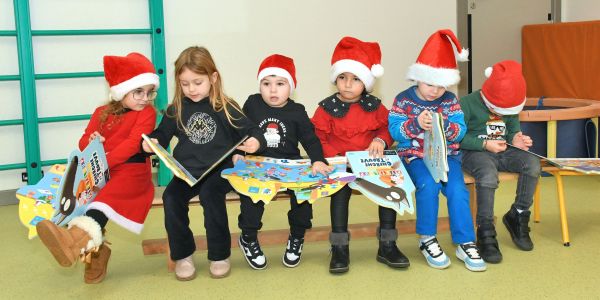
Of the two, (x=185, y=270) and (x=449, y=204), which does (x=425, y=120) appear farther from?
(x=185, y=270)

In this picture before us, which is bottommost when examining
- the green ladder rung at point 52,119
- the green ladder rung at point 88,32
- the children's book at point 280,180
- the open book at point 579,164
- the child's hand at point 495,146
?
the open book at point 579,164

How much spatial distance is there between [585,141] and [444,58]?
1.63m

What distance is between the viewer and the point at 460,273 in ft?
7.47

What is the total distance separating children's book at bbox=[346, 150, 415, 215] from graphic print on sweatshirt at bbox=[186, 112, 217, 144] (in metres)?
0.51

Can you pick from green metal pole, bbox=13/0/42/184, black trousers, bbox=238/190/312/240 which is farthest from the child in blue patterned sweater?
green metal pole, bbox=13/0/42/184

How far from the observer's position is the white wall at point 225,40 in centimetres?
353

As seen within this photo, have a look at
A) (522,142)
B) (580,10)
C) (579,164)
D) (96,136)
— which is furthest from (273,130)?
Result: (580,10)

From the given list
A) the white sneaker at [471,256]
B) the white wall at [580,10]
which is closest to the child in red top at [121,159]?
the white sneaker at [471,256]

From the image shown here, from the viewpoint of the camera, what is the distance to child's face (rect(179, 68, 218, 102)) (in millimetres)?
2316

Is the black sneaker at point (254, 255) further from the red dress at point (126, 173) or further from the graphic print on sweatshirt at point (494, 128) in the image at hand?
the graphic print on sweatshirt at point (494, 128)

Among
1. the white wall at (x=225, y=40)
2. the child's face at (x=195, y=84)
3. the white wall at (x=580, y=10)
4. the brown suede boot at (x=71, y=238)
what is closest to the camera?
the brown suede boot at (x=71, y=238)

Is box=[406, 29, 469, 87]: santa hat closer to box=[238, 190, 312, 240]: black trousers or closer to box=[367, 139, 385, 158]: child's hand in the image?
box=[367, 139, 385, 158]: child's hand

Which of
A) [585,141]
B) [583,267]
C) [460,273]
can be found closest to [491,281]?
[460,273]

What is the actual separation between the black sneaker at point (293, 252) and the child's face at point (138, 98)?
741mm
